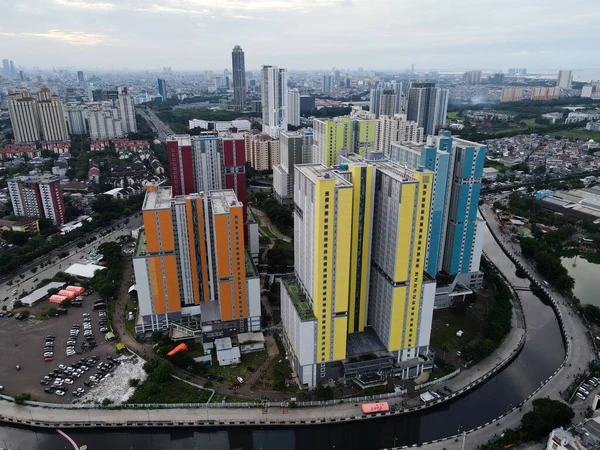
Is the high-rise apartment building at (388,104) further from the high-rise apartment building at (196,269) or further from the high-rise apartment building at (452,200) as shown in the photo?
the high-rise apartment building at (196,269)

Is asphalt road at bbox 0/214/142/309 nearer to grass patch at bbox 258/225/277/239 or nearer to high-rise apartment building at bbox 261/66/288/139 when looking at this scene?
grass patch at bbox 258/225/277/239

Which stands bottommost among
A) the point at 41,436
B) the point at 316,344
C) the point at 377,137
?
the point at 41,436

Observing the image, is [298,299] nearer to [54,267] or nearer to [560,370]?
[560,370]

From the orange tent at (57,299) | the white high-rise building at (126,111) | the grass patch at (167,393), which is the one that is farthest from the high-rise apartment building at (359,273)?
the white high-rise building at (126,111)

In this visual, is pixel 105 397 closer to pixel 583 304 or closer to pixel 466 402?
pixel 466 402

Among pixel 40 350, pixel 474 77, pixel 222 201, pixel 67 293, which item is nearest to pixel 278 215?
pixel 222 201

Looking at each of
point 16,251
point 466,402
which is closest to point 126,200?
point 16,251
